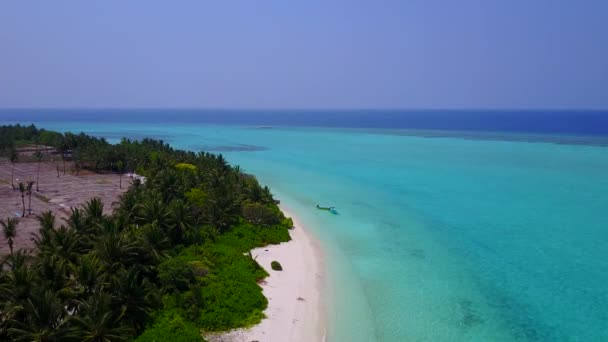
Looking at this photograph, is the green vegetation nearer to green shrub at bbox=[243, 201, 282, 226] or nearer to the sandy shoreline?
green shrub at bbox=[243, 201, 282, 226]

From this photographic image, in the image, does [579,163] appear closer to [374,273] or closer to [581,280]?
[581,280]

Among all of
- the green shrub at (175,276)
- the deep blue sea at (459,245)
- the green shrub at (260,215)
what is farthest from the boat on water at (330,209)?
the green shrub at (175,276)

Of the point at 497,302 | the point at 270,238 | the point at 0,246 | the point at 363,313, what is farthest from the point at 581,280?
the point at 0,246

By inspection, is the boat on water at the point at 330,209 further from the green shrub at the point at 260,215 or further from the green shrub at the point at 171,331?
the green shrub at the point at 171,331

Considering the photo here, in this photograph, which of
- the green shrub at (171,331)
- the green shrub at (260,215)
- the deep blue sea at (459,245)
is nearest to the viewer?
the green shrub at (171,331)

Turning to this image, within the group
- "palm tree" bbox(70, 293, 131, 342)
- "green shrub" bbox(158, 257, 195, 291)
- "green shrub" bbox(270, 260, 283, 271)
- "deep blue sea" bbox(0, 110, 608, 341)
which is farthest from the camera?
"green shrub" bbox(270, 260, 283, 271)

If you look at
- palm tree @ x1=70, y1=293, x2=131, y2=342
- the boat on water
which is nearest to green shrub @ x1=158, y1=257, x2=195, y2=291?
palm tree @ x1=70, y1=293, x2=131, y2=342

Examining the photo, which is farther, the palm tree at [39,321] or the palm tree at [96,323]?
the palm tree at [96,323]

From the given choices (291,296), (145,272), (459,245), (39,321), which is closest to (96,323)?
(39,321)
